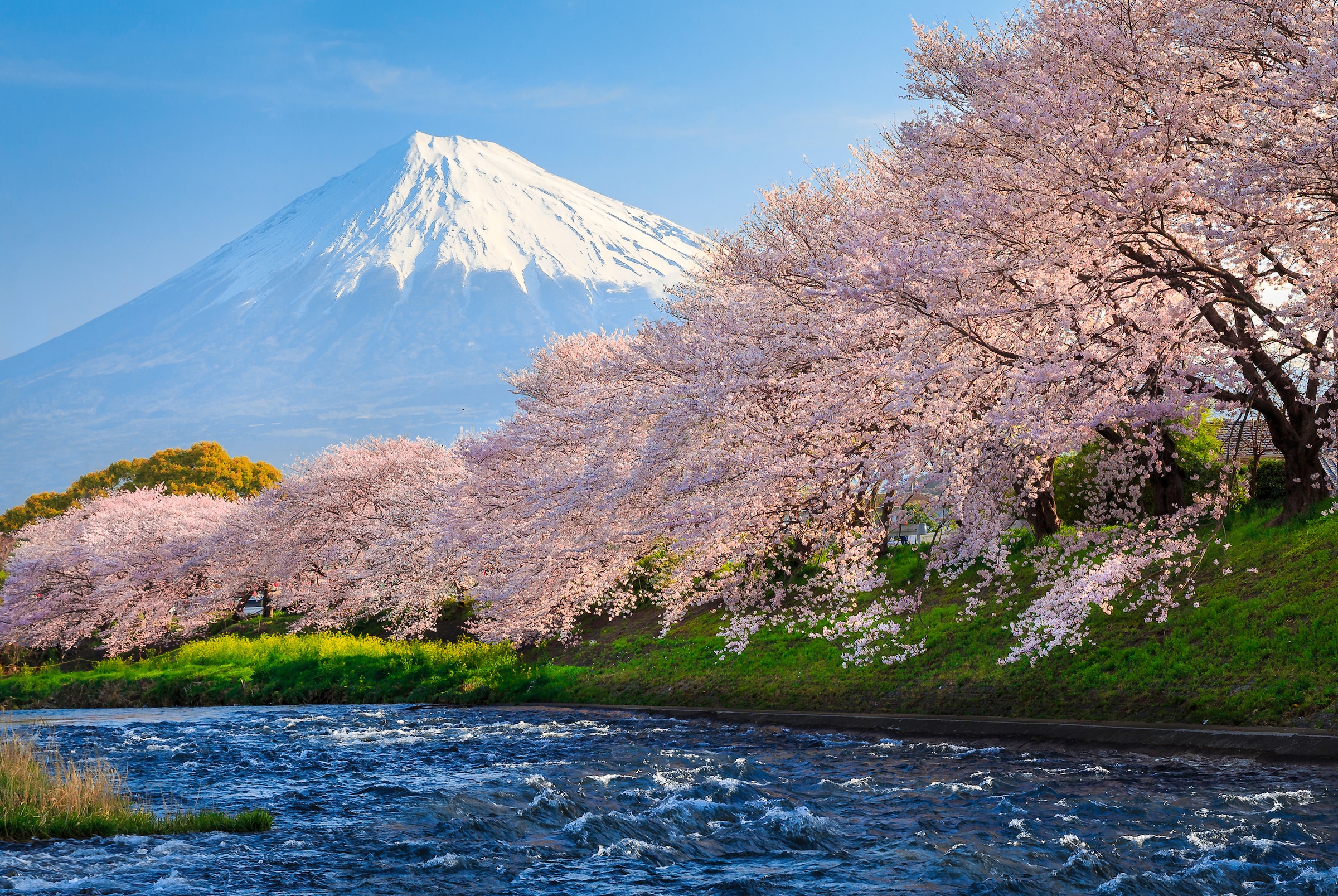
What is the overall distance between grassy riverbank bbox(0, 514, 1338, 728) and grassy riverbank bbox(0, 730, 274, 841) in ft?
30.7

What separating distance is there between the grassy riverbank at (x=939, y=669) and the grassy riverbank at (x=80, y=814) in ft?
30.7

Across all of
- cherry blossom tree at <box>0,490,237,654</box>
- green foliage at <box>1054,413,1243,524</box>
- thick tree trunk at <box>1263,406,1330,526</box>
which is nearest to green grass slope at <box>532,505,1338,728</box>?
thick tree trunk at <box>1263,406,1330,526</box>

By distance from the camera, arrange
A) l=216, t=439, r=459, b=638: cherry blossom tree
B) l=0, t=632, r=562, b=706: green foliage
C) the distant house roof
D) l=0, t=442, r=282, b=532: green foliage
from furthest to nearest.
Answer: l=0, t=442, r=282, b=532: green foliage
l=216, t=439, r=459, b=638: cherry blossom tree
l=0, t=632, r=562, b=706: green foliage
the distant house roof

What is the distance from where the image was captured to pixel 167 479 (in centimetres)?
6250

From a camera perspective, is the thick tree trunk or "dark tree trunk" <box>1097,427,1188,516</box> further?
"dark tree trunk" <box>1097,427,1188,516</box>

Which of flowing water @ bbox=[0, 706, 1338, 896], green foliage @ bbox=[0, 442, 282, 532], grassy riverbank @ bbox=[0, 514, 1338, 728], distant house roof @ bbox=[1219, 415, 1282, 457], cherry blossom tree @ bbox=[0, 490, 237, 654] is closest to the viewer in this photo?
flowing water @ bbox=[0, 706, 1338, 896]

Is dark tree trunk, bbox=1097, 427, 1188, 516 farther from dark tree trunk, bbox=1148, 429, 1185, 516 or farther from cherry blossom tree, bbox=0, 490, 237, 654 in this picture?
cherry blossom tree, bbox=0, 490, 237, 654

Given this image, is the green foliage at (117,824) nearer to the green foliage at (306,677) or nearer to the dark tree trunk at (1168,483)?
the green foliage at (306,677)

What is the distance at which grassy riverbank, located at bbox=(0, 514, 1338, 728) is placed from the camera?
37.5 ft

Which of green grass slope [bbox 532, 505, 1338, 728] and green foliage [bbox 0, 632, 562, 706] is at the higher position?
green grass slope [bbox 532, 505, 1338, 728]

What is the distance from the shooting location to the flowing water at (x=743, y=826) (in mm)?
7039

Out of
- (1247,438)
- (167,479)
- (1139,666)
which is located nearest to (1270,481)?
(1247,438)

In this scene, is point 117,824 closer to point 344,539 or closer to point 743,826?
point 743,826

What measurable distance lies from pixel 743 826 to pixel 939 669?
725cm
